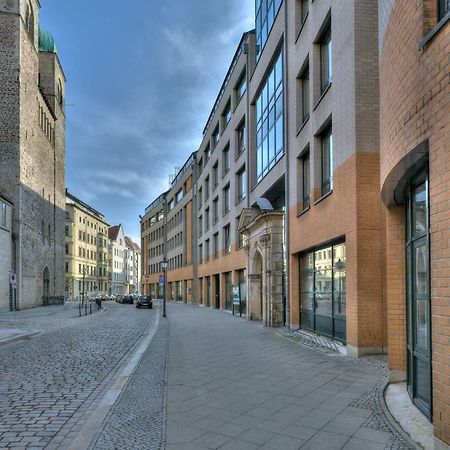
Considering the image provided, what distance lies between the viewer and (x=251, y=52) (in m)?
28.9

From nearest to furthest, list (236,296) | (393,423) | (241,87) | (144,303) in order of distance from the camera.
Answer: (393,423) < (236,296) < (241,87) < (144,303)

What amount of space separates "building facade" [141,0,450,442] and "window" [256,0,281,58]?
4.2 inches

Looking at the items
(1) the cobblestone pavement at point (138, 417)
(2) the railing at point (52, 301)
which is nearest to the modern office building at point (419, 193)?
(1) the cobblestone pavement at point (138, 417)

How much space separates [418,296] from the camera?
6223 mm

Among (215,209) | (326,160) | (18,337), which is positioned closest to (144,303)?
(215,209)

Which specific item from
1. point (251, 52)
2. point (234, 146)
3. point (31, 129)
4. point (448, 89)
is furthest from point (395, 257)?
point (31, 129)

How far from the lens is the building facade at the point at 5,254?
111 feet

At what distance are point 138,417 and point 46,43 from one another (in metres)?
56.5

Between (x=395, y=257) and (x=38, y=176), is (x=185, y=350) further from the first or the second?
(x=38, y=176)

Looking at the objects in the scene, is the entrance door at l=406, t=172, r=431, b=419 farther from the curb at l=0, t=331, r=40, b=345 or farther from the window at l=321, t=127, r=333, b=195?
the curb at l=0, t=331, r=40, b=345

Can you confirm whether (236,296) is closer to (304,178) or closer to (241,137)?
(241,137)

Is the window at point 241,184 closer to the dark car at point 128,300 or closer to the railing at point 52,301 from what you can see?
the railing at point 52,301

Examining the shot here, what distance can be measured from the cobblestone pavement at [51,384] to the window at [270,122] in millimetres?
10708

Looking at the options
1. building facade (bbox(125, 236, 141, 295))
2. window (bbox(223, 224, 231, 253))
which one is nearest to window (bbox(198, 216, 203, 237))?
window (bbox(223, 224, 231, 253))
